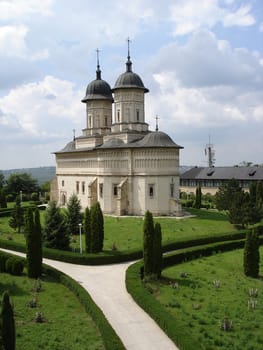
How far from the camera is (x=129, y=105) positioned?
46531 mm

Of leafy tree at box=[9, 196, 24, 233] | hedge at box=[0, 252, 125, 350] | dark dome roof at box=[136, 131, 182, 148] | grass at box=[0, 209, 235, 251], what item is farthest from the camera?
dark dome roof at box=[136, 131, 182, 148]

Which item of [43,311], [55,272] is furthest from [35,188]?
[43,311]

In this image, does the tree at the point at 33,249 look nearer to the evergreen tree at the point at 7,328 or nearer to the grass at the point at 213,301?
the grass at the point at 213,301

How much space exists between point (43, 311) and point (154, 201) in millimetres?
25619

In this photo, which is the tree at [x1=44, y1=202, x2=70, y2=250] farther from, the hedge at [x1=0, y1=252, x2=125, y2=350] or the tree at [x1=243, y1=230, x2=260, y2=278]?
the tree at [x1=243, y1=230, x2=260, y2=278]

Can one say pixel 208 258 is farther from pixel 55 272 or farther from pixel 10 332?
pixel 10 332

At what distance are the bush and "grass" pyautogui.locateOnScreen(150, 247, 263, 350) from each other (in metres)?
7.56

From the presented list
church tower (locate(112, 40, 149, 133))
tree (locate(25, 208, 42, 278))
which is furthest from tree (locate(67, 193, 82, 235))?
church tower (locate(112, 40, 149, 133))

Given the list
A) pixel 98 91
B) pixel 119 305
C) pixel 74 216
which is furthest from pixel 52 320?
pixel 98 91

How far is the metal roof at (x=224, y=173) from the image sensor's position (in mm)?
Result: 66250

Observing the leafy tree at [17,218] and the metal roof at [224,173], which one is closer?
the leafy tree at [17,218]

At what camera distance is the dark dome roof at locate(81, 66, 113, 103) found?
5112cm

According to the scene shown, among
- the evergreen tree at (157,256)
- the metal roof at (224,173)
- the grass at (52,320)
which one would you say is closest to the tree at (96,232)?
the evergreen tree at (157,256)

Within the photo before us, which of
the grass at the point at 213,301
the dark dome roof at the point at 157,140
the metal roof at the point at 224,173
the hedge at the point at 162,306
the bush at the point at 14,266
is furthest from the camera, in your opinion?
the metal roof at the point at 224,173
